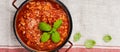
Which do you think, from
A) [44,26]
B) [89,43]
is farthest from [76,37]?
[44,26]

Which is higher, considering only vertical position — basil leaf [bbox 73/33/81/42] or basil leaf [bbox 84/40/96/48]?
basil leaf [bbox 73/33/81/42]

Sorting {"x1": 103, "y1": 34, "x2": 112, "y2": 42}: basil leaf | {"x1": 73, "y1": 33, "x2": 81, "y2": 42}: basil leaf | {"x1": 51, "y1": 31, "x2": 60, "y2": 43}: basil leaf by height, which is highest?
{"x1": 51, "y1": 31, "x2": 60, "y2": 43}: basil leaf

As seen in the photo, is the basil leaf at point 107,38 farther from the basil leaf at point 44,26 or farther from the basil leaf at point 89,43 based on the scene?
the basil leaf at point 44,26

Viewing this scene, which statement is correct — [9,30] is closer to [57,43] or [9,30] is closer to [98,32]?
[57,43]

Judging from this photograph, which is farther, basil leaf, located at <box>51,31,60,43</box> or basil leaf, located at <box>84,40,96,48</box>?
basil leaf, located at <box>84,40,96,48</box>

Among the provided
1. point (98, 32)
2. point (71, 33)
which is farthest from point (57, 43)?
point (98, 32)

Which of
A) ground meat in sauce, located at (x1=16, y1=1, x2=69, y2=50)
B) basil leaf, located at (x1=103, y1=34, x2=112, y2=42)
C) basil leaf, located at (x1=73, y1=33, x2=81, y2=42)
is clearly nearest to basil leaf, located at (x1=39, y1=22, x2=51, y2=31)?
ground meat in sauce, located at (x1=16, y1=1, x2=69, y2=50)

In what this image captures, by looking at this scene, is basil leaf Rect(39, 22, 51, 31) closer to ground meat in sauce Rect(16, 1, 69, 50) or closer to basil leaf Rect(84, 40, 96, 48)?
ground meat in sauce Rect(16, 1, 69, 50)

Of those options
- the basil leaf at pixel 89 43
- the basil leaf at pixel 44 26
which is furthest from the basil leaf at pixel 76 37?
the basil leaf at pixel 44 26
